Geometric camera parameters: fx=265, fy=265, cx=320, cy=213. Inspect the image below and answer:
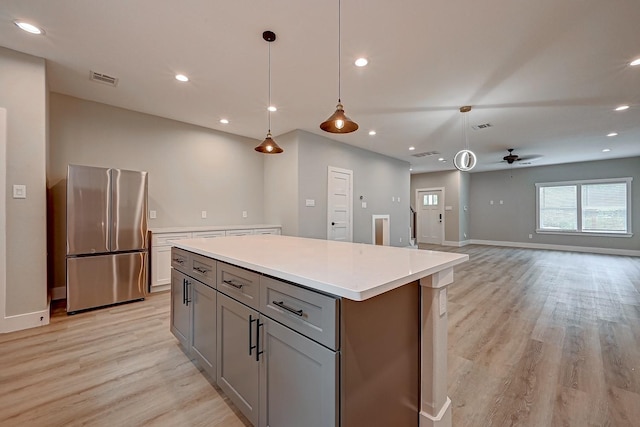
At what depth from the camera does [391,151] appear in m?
6.67

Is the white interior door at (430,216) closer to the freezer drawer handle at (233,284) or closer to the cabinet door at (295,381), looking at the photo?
the freezer drawer handle at (233,284)

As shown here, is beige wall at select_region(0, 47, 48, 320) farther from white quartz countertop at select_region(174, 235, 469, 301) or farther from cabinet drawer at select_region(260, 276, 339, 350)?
cabinet drawer at select_region(260, 276, 339, 350)

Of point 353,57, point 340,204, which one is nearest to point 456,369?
point 353,57

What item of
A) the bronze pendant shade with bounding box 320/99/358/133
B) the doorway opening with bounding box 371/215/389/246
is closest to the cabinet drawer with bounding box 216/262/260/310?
the bronze pendant shade with bounding box 320/99/358/133

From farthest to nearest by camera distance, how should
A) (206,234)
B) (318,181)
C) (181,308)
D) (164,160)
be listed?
(318,181)
(164,160)
(206,234)
(181,308)

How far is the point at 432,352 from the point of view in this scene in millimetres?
1371

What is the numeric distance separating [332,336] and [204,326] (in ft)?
4.16

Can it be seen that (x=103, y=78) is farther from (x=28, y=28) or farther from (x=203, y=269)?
(x=203, y=269)

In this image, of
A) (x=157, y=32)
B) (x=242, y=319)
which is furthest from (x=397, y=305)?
(x=157, y=32)

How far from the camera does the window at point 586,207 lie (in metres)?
7.39

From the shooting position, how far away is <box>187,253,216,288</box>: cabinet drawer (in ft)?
5.74

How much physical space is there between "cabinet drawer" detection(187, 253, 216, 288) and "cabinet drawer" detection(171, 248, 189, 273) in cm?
9

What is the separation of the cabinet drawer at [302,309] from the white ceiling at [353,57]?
2.08 meters

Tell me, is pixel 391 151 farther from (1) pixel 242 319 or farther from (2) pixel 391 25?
(1) pixel 242 319
